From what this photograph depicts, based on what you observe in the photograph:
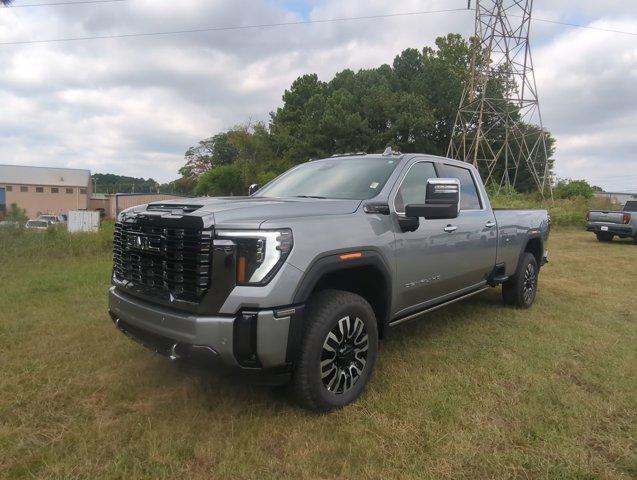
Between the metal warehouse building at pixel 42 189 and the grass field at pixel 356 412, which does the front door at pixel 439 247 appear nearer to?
the grass field at pixel 356 412

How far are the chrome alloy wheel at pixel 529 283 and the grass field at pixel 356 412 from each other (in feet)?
2.61

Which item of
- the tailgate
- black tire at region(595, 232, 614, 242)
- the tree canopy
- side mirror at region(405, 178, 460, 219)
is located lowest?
black tire at region(595, 232, 614, 242)

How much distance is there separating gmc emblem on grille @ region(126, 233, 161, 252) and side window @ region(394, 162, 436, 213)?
184 centimetres

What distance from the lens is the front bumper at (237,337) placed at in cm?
255

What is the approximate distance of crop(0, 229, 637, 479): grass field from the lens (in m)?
2.52

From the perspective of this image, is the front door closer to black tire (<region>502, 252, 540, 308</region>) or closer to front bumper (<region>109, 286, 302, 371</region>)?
black tire (<region>502, 252, 540, 308</region>)

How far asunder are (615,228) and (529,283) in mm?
10681

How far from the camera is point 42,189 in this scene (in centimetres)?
6444

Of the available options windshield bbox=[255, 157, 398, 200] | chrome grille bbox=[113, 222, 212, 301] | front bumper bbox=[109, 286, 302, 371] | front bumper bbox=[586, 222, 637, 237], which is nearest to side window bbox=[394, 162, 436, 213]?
windshield bbox=[255, 157, 398, 200]

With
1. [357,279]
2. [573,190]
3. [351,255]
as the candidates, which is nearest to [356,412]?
[357,279]

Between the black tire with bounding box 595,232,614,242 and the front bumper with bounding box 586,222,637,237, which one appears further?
the black tire with bounding box 595,232,614,242

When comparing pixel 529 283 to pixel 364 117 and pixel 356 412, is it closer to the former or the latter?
pixel 356 412

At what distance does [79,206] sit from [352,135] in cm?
4850

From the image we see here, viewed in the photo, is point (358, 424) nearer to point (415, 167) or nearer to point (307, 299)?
point (307, 299)
